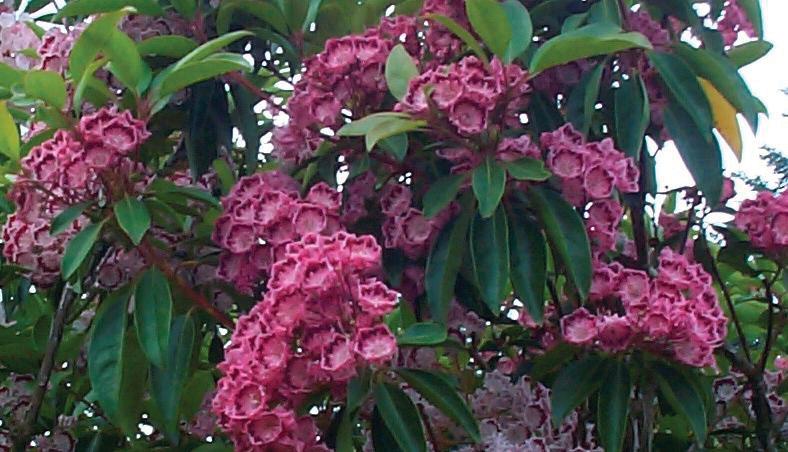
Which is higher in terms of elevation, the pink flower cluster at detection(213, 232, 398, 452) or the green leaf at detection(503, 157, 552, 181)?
the green leaf at detection(503, 157, 552, 181)

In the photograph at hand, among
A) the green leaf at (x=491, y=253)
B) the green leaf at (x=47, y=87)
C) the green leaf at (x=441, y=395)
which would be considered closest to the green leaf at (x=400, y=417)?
the green leaf at (x=441, y=395)

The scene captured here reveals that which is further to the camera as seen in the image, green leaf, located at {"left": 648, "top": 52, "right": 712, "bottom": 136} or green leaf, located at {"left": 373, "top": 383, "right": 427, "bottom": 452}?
green leaf, located at {"left": 648, "top": 52, "right": 712, "bottom": 136}

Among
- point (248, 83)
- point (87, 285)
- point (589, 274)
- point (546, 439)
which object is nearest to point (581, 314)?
point (589, 274)

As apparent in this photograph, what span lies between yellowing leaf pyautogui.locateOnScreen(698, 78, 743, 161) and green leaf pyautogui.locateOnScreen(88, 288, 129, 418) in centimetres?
95

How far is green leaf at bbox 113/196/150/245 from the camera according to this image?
4.66 ft

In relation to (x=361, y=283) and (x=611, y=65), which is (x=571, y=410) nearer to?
(x=361, y=283)

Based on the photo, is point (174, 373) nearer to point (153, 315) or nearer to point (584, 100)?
point (153, 315)

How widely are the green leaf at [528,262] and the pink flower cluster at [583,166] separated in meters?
0.07

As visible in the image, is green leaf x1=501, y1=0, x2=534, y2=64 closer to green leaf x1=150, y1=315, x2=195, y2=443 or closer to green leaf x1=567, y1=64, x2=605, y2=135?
green leaf x1=567, y1=64, x2=605, y2=135

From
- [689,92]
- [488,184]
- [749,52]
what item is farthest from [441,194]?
[749,52]

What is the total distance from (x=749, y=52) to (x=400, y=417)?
907mm

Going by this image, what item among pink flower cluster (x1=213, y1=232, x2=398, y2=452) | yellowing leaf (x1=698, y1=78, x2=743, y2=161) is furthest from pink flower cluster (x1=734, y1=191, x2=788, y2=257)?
pink flower cluster (x1=213, y1=232, x2=398, y2=452)

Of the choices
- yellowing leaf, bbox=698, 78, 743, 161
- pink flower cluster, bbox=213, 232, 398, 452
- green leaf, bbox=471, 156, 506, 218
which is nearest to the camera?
pink flower cluster, bbox=213, 232, 398, 452

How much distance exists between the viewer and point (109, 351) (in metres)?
1.54
